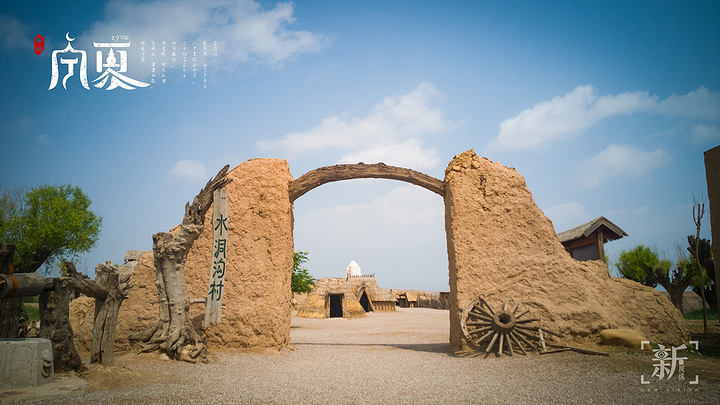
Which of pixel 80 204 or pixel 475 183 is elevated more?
pixel 80 204

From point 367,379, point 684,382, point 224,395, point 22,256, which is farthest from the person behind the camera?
point 22,256

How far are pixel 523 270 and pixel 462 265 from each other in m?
1.21

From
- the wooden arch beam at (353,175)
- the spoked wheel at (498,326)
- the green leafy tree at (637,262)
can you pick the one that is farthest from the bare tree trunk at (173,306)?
the green leafy tree at (637,262)

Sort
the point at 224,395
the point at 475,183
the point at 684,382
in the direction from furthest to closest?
the point at 475,183 → the point at 684,382 → the point at 224,395

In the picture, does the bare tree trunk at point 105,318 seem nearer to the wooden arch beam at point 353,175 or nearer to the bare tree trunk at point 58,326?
the bare tree trunk at point 58,326

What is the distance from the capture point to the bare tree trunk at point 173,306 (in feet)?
21.9

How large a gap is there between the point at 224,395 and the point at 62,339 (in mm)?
2301

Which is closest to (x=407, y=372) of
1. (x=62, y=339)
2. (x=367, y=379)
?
(x=367, y=379)

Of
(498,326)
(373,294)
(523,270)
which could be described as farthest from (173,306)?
(373,294)

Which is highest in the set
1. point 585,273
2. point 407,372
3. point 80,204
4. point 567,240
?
point 80,204

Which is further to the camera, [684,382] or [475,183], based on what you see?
[475,183]

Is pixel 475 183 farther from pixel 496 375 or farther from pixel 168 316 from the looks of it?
pixel 168 316

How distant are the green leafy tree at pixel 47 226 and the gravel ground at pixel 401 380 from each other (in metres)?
16.2

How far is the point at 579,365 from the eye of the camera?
5992 millimetres
